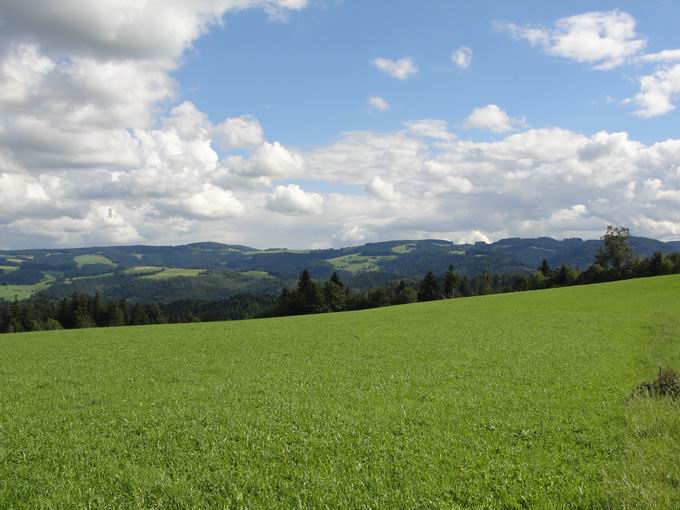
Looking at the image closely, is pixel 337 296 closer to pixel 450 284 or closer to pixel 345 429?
pixel 450 284

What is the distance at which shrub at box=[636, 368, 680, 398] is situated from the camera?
62.1ft

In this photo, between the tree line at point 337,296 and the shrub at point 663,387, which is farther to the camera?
the tree line at point 337,296

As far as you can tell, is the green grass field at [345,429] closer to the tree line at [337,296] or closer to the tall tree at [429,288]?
the tree line at [337,296]

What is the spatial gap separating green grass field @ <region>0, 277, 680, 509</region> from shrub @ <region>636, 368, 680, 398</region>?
3.76ft

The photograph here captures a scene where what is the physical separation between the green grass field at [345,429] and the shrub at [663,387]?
1147 millimetres

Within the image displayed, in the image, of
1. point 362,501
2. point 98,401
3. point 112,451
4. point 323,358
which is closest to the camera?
point 362,501

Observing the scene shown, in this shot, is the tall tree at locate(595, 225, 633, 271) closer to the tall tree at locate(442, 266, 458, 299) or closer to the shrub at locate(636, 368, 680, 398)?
the tall tree at locate(442, 266, 458, 299)

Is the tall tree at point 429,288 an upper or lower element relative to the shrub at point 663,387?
lower

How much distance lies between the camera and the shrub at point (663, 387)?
18938 millimetres

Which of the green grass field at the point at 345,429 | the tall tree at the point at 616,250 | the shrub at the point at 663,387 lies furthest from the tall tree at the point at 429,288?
the shrub at the point at 663,387

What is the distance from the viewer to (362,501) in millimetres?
10781

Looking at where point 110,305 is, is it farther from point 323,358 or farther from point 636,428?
point 636,428

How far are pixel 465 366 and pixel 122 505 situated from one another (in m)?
21.1

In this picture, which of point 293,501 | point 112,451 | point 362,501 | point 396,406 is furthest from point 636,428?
point 112,451
